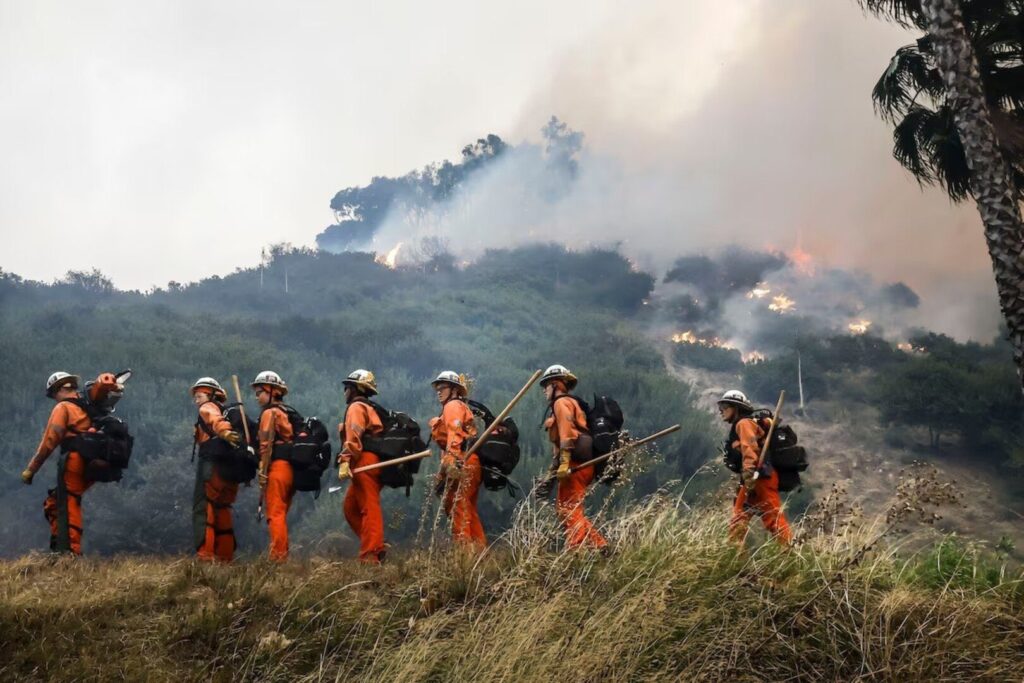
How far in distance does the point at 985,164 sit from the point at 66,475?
1054cm

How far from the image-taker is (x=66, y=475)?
9898 mm

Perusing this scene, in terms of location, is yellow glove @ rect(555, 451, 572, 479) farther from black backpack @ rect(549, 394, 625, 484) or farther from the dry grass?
the dry grass

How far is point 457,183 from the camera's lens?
94188 millimetres

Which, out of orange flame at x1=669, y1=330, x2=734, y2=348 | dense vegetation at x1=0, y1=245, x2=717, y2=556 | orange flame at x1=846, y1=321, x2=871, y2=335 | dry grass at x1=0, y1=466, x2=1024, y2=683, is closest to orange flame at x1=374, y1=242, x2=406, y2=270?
dense vegetation at x1=0, y1=245, x2=717, y2=556

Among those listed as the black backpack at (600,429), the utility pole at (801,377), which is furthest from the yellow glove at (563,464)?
the utility pole at (801,377)

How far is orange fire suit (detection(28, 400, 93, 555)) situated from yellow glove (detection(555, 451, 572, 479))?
5.45m

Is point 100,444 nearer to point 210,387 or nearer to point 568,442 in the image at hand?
point 210,387

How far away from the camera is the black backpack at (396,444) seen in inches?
373

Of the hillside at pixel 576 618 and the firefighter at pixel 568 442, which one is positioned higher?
the firefighter at pixel 568 442

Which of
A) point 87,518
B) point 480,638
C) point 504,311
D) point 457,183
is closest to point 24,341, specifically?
point 87,518

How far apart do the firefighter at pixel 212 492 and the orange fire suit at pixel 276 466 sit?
320 millimetres

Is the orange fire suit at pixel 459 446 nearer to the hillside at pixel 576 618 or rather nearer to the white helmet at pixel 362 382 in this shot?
the white helmet at pixel 362 382

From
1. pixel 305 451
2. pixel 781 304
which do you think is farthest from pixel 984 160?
pixel 781 304

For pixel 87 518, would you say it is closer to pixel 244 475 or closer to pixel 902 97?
pixel 244 475
